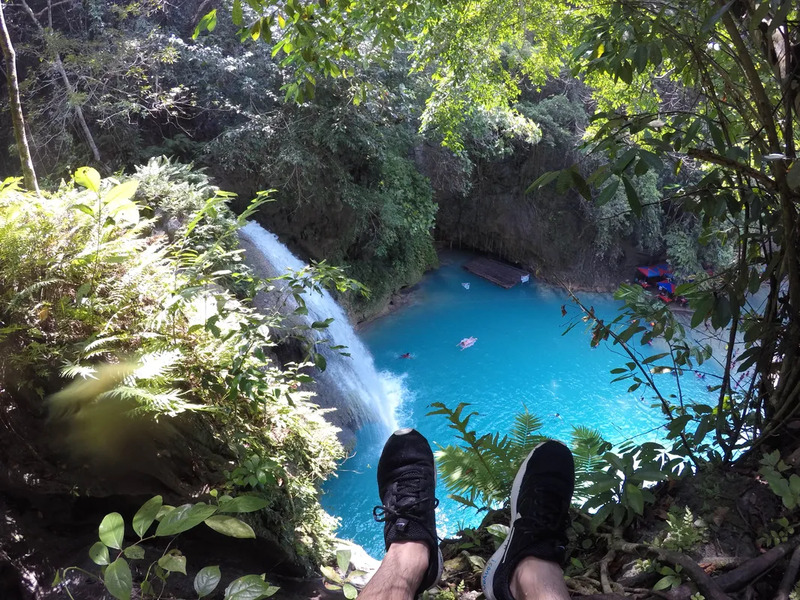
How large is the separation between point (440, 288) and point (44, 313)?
843cm

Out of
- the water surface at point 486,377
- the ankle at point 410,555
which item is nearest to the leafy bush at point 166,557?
the ankle at point 410,555

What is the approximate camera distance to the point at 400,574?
1574 mm

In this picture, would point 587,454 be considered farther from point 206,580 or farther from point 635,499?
point 206,580

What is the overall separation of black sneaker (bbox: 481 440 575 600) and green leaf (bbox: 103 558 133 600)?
44.2 inches

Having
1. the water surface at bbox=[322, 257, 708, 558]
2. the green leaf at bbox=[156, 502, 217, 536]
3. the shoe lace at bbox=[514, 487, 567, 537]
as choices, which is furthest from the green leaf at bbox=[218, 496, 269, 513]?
the water surface at bbox=[322, 257, 708, 558]

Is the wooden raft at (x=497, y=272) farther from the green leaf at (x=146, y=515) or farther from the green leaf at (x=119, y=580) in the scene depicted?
the green leaf at (x=119, y=580)

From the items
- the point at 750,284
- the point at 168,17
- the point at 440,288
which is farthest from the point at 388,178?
the point at 750,284

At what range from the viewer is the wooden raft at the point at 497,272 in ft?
34.1

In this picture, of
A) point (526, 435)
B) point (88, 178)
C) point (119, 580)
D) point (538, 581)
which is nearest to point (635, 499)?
point (538, 581)

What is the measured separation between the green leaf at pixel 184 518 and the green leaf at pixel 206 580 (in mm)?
123

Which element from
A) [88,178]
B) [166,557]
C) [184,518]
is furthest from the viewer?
[88,178]

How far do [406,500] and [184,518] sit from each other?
111 centimetres

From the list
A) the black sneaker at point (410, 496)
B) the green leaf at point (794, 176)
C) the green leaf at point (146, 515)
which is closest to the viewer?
the green leaf at point (794, 176)

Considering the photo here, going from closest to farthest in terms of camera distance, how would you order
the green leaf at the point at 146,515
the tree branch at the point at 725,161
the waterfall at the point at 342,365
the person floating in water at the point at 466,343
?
1. the green leaf at the point at 146,515
2. the tree branch at the point at 725,161
3. the waterfall at the point at 342,365
4. the person floating in water at the point at 466,343
